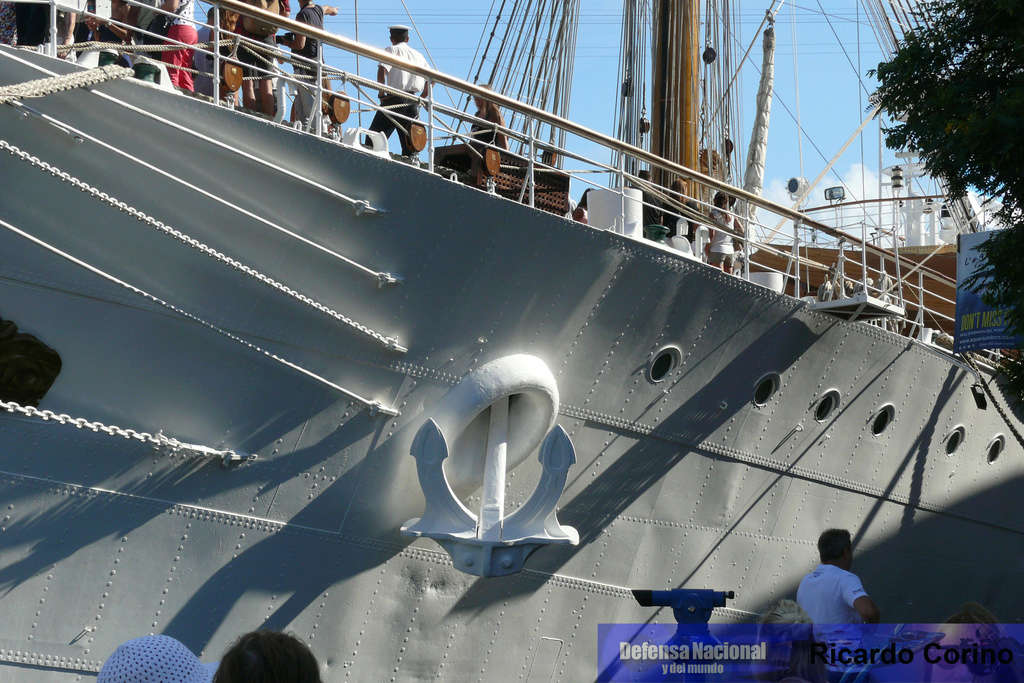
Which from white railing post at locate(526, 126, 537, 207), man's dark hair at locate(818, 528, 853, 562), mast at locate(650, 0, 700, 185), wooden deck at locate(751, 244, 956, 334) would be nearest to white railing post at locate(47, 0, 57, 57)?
white railing post at locate(526, 126, 537, 207)

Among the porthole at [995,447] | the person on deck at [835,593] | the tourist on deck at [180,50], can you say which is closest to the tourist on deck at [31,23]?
the tourist on deck at [180,50]

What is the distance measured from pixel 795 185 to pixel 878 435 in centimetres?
1050

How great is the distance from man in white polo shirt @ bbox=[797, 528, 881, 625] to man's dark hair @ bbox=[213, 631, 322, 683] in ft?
11.0

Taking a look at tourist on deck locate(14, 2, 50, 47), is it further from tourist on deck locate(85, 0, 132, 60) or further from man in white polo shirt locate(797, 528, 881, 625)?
man in white polo shirt locate(797, 528, 881, 625)

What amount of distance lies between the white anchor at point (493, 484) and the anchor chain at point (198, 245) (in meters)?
0.66

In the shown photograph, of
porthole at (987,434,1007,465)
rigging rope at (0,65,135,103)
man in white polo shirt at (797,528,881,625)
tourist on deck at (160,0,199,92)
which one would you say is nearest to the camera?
man in white polo shirt at (797,528,881,625)

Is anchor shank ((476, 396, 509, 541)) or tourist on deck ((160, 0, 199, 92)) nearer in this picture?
anchor shank ((476, 396, 509, 541))

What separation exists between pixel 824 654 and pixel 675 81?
12.5 metres

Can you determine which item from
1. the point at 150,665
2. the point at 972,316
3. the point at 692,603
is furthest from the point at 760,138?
the point at 150,665

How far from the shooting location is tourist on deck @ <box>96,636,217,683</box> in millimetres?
3100

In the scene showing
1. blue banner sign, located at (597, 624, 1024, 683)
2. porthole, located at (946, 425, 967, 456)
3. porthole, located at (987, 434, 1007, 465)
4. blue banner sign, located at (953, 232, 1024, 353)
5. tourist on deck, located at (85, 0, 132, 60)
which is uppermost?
tourist on deck, located at (85, 0, 132, 60)

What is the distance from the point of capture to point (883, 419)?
1227cm

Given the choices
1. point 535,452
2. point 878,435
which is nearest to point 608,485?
point 535,452

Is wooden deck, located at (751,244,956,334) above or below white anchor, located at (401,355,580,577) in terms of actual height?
above
